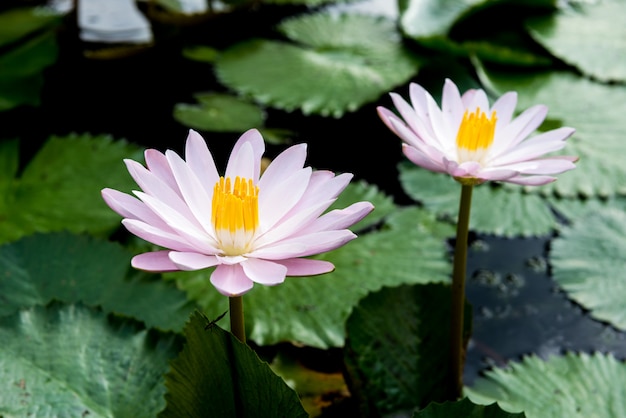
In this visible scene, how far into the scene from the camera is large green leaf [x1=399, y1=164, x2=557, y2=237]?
5.51 ft

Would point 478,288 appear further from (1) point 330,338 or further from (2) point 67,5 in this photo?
(2) point 67,5

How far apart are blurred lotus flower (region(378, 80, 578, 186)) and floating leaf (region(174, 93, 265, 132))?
3.23 feet

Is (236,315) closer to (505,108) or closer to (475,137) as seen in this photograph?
(475,137)

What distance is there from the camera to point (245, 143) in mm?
889

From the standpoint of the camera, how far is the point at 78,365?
3.25 ft

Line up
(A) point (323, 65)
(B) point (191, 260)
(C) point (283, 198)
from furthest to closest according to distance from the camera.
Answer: (A) point (323, 65)
(C) point (283, 198)
(B) point (191, 260)

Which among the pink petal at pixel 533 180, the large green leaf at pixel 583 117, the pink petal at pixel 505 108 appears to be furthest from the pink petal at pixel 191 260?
the large green leaf at pixel 583 117

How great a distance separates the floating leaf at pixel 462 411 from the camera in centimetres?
84

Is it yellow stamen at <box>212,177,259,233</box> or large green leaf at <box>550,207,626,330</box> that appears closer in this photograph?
yellow stamen at <box>212,177,259,233</box>

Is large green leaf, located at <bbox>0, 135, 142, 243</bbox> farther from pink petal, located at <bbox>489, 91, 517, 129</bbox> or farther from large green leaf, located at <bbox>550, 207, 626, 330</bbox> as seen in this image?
large green leaf, located at <bbox>550, 207, 626, 330</bbox>

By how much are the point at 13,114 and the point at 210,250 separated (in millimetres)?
1598

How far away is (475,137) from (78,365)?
633mm

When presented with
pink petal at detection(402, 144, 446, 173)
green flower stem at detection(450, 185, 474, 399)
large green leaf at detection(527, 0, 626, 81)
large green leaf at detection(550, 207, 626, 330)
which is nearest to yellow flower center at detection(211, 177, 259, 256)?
pink petal at detection(402, 144, 446, 173)

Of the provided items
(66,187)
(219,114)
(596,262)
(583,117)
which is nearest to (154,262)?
(66,187)
